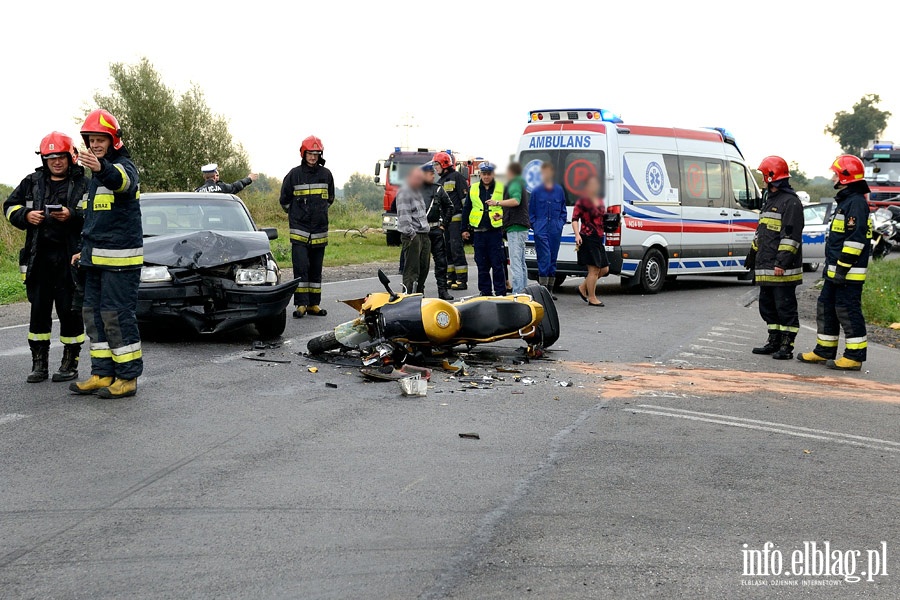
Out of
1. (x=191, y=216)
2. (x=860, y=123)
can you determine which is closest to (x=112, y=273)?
(x=191, y=216)

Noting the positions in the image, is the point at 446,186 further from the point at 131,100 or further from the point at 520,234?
the point at 131,100

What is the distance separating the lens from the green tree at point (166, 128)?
42094 mm

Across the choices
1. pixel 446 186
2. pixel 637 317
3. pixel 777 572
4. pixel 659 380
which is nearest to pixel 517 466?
pixel 777 572

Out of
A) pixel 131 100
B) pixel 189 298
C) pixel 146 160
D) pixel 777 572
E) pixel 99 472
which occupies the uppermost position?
pixel 131 100

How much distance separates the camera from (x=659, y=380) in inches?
320

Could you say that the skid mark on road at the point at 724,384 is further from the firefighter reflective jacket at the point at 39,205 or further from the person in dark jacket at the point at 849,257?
the firefighter reflective jacket at the point at 39,205

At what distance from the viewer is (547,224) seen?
1365 centimetres

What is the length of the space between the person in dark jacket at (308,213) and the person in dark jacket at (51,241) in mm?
4147

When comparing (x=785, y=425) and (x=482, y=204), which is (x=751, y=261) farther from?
(x=785, y=425)

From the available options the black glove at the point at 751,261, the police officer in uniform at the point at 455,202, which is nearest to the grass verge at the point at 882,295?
the black glove at the point at 751,261

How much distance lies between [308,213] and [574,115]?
4956mm

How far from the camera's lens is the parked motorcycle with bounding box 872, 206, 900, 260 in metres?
26.0

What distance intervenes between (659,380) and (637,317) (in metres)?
4.72

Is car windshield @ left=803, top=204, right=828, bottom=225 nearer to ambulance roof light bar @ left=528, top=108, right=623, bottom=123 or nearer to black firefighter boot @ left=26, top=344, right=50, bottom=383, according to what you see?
ambulance roof light bar @ left=528, top=108, right=623, bottom=123
